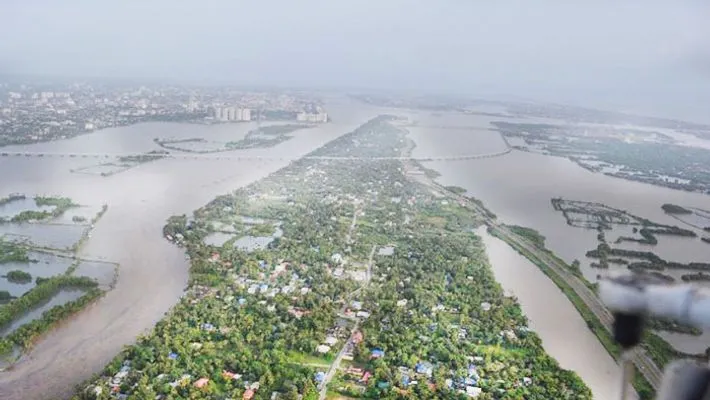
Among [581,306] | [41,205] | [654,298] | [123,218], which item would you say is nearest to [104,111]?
[41,205]

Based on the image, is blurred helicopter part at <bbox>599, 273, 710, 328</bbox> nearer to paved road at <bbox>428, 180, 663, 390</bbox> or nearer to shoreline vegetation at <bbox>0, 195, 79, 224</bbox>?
paved road at <bbox>428, 180, 663, 390</bbox>

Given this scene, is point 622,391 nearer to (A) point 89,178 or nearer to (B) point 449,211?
(B) point 449,211

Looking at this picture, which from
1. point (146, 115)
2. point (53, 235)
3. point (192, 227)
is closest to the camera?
point (53, 235)

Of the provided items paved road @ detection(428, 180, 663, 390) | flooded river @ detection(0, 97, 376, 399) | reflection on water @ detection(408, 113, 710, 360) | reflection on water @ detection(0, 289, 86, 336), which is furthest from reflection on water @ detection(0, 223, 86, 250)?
reflection on water @ detection(408, 113, 710, 360)

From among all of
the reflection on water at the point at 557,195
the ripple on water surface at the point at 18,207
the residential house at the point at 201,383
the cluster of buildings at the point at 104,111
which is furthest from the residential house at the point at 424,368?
the cluster of buildings at the point at 104,111

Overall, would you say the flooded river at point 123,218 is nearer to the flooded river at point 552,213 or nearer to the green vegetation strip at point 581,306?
the flooded river at point 552,213

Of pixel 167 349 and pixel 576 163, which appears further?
pixel 576 163

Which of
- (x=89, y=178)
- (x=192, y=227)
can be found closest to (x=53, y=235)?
(x=192, y=227)
